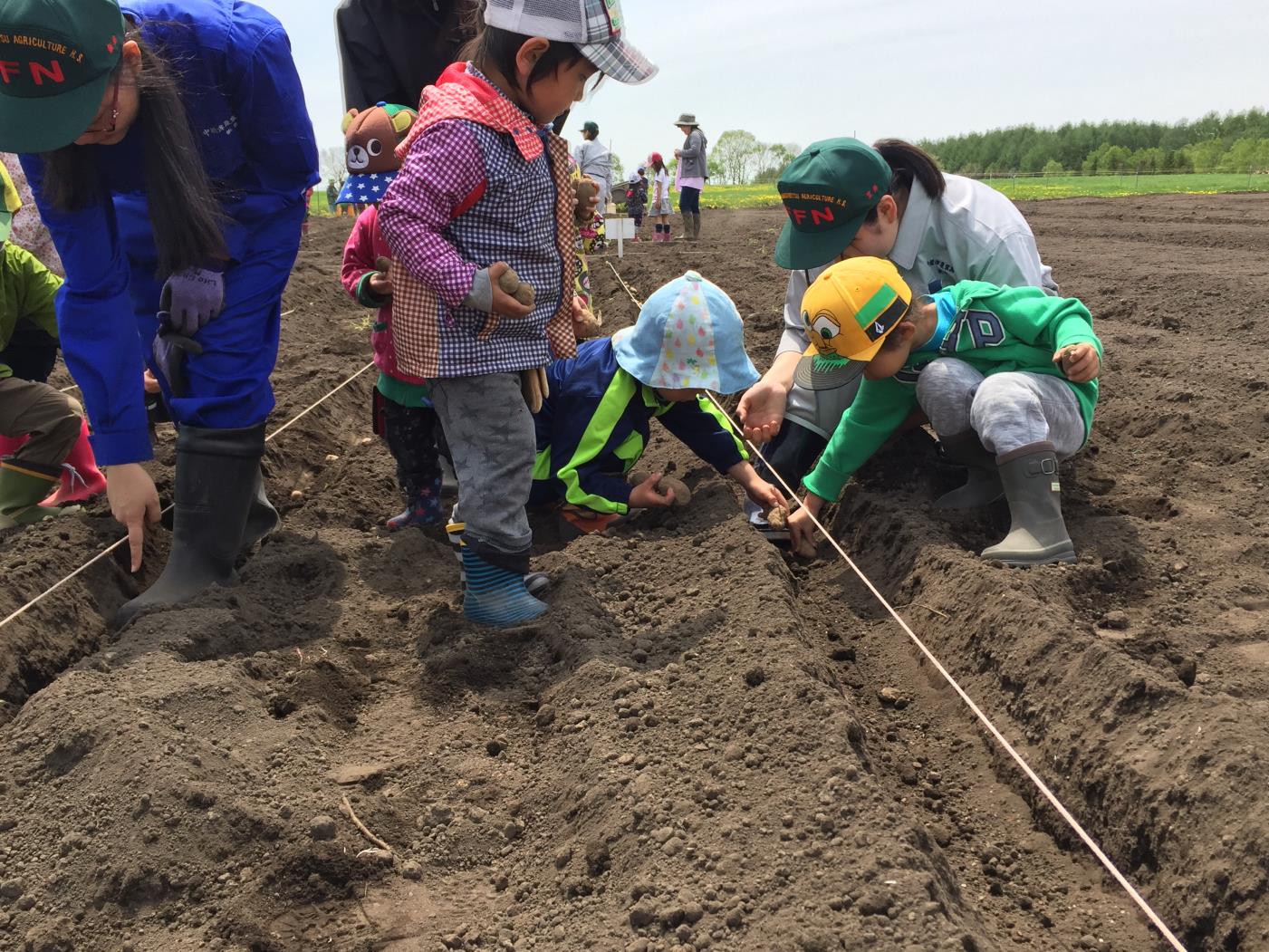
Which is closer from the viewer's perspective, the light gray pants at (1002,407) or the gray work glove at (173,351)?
the gray work glove at (173,351)

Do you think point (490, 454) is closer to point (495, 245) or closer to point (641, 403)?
point (495, 245)

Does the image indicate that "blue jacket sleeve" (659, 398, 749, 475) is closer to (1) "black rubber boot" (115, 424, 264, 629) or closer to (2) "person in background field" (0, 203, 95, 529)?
(1) "black rubber boot" (115, 424, 264, 629)

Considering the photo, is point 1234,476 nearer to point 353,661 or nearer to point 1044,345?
point 1044,345

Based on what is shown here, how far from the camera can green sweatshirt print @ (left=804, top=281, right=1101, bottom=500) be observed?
3.19m

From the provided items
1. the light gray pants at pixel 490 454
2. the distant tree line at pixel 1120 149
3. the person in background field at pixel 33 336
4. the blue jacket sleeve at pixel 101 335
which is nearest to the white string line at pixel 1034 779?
the light gray pants at pixel 490 454

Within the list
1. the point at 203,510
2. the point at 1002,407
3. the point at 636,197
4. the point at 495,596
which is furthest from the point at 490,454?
the point at 636,197

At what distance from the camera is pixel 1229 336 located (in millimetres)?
6086

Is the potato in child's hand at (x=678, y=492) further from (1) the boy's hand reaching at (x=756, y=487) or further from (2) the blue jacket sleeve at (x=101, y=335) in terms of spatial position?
(2) the blue jacket sleeve at (x=101, y=335)

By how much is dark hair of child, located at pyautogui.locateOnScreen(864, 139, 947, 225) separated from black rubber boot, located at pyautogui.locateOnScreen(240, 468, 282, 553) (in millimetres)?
2353

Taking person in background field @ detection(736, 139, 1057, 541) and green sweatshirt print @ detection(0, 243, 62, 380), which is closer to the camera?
person in background field @ detection(736, 139, 1057, 541)

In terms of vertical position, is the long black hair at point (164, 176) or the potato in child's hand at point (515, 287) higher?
the long black hair at point (164, 176)

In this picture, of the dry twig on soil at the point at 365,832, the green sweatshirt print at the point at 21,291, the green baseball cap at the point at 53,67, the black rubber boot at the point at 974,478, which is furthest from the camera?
the green sweatshirt print at the point at 21,291

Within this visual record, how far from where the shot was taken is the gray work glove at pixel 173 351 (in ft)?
9.61

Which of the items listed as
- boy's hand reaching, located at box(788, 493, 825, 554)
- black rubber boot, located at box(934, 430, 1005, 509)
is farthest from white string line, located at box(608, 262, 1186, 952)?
black rubber boot, located at box(934, 430, 1005, 509)
